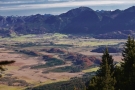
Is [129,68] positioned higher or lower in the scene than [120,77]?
higher

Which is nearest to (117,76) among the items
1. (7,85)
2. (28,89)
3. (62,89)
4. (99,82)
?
(99,82)

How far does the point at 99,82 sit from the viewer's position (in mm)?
30859

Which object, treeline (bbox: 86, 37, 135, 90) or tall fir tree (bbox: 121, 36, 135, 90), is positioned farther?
tall fir tree (bbox: 121, 36, 135, 90)

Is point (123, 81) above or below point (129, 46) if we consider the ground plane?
below

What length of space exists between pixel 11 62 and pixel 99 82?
20556mm

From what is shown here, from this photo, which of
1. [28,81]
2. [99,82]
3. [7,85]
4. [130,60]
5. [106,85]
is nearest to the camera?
[106,85]

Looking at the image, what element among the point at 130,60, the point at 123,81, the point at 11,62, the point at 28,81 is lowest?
the point at 28,81

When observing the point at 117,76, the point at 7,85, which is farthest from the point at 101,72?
the point at 7,85

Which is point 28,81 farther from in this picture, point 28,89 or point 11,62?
point 11,62

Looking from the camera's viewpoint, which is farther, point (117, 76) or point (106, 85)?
point (117, 76)

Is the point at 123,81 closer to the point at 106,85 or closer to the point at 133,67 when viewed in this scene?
the point at 133,67

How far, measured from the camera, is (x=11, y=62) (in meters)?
11.4

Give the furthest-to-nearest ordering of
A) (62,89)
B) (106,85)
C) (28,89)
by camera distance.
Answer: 1. (28,89)
2. (62,89)
3. (106,85)

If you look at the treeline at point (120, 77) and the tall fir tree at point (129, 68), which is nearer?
the treeline at point (120, 77)
